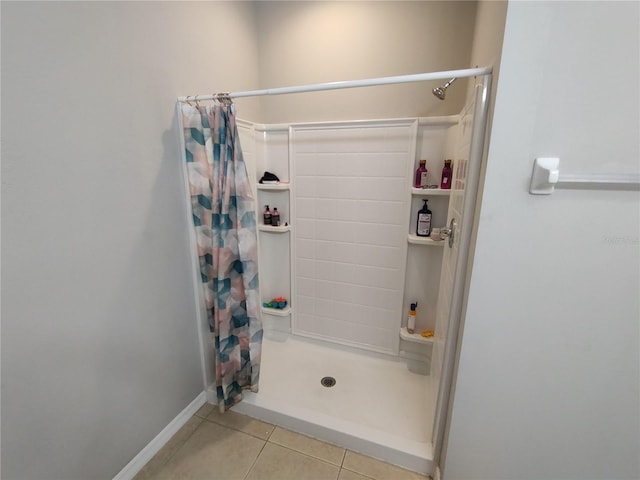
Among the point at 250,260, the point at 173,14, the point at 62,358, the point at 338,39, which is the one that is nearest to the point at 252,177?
the point at 250,260

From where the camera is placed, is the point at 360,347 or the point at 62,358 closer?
the point at 62,358

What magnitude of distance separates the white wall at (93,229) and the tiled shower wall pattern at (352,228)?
0.81 m

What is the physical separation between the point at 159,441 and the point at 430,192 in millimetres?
1978

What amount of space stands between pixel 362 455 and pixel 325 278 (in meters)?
1.06

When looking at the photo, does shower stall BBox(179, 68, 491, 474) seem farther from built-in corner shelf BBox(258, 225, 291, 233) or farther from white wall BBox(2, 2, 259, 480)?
white wall BBox(2, 2, 259, 480)

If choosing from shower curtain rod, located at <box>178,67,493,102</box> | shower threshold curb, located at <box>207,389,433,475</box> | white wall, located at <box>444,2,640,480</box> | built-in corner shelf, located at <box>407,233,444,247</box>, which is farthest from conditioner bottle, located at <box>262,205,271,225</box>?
white wall, located at <box>444,2,640,480</box>

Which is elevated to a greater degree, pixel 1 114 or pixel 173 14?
pixel 173 14

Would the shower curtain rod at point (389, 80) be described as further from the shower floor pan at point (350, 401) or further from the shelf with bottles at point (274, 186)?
the shower floor pan at point (350, 401)

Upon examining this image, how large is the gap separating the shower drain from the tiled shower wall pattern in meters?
0.33

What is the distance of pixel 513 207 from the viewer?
0.86 metres

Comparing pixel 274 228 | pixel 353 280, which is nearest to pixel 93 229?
pixel 274 228

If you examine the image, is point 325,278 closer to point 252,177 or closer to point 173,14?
point 252,177

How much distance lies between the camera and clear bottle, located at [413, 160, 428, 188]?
1.64m

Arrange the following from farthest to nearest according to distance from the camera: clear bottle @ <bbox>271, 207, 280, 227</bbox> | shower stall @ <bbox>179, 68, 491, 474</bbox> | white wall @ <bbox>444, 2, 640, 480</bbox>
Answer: clear bottle @ <bbox>271, 207, 280, 227</bbox> → shower stall @ <bbox>179, 68, 491, 474</bbox> → white wall @ <bbox>444, 2, 640, 480</bbox>
